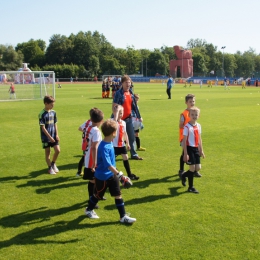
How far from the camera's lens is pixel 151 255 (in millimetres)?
3812

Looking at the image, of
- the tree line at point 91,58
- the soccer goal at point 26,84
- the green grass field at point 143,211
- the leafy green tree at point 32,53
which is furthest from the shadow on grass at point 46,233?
the leafy green tree at point 32,53

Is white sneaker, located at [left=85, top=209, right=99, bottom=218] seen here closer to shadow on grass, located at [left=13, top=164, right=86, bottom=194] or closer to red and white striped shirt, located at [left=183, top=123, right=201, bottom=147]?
shadow on grass, located at [left=13, top=164, right=86, bottom=194]

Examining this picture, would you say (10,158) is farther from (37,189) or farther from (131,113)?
(131,113)

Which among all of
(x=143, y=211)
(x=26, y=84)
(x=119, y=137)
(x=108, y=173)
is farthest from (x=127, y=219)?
(x=26, y=84)

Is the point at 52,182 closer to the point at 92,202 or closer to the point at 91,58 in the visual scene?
the point at 92,202

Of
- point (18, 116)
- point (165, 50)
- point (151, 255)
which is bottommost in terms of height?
point (151, 255)

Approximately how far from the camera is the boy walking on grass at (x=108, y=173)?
4.35 metres

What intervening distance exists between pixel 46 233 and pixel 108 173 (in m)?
1.15

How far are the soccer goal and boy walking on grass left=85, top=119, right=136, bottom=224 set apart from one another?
23.4m

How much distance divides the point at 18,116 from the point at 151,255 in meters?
13.7

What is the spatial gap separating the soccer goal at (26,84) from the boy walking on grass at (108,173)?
922 inches

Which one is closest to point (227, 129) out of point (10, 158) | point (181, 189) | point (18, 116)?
point (181, 189)

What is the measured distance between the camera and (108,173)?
4480 millimetres

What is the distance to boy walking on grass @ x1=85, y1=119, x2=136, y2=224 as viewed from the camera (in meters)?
4.35
